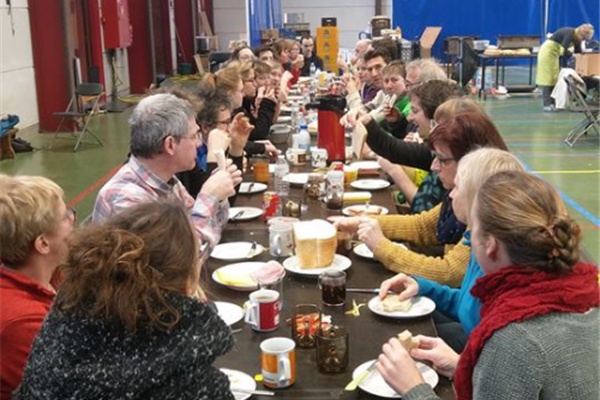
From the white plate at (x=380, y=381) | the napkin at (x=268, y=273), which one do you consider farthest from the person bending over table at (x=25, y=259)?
the white plate at (x=380, y=381)

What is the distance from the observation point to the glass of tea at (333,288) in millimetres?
2311

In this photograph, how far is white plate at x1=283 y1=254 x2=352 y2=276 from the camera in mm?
2574

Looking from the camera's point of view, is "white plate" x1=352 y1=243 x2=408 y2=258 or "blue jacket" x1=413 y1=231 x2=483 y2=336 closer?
"blue jacket" x1=413 y1=231 x2=483 y2=336

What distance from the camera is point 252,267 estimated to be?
267cm

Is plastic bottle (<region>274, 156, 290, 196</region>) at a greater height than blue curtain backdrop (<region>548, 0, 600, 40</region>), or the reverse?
blue curtain backdrop (<region>548, 0, 600, 40</region>)

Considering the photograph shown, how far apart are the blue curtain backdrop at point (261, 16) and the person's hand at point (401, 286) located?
1008 centimetres

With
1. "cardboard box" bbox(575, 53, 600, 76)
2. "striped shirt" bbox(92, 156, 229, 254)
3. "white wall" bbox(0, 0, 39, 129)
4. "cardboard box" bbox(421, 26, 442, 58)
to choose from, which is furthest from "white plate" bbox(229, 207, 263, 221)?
"cardboard box" bbox(421, 26, 442, 58)

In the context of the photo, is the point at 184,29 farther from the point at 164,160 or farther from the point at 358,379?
the point at 358,379

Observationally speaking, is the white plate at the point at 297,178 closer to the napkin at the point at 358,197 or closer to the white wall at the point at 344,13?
the napkin at the point at 358,197

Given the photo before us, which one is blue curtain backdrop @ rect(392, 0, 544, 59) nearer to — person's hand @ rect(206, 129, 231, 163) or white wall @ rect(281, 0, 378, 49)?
white wall @ rect(281, 0, 378, 49)

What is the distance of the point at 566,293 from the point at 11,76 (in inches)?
369

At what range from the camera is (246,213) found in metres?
3.48

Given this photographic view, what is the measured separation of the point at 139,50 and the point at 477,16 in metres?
9.34

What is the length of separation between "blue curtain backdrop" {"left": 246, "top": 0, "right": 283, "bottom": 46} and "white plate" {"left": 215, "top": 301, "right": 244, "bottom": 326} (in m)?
10.1
